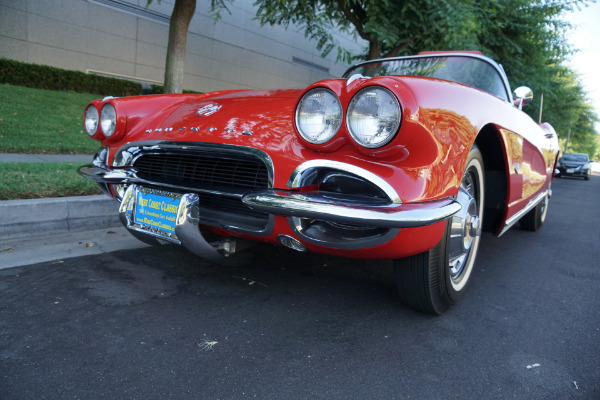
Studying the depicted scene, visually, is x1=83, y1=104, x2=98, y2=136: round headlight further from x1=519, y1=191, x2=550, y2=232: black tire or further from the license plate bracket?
x1=519, y1=191, x2=550, y2=232: black tire

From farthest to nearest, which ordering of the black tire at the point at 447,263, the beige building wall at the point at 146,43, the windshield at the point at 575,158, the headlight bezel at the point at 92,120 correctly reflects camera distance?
the windshield at the point at 575,158 < the beige building wall at the point at 146,43 < the headlight bezel at the point at 92,120 < the black tire at the point at 447,263

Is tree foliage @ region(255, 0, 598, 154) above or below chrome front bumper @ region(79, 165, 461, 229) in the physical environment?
above

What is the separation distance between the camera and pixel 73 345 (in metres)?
1.65

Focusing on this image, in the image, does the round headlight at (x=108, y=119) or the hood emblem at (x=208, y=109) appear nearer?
the hood emblem at (x=208, y=109)

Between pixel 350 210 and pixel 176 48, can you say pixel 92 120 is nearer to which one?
pixel 350 210

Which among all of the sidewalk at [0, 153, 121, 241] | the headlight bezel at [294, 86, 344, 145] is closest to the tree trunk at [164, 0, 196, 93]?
the sidewalk at [0, 153, 121, 241]

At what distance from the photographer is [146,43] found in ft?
41.6

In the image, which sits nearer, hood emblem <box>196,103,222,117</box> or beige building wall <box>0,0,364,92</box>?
hood emblem <box>196,103,222,117</box>

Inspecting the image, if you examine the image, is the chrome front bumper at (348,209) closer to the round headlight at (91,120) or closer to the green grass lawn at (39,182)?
the round headlight at (91,120)

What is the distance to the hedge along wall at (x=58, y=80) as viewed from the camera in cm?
933

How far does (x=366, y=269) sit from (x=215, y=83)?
13245mm

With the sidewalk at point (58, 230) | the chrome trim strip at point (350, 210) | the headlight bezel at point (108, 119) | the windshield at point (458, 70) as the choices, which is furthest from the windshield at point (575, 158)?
the headlight bezel at point (108, 119)

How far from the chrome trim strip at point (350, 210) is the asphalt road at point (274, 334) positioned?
0.57 meters

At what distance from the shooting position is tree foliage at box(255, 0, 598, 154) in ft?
25.9
